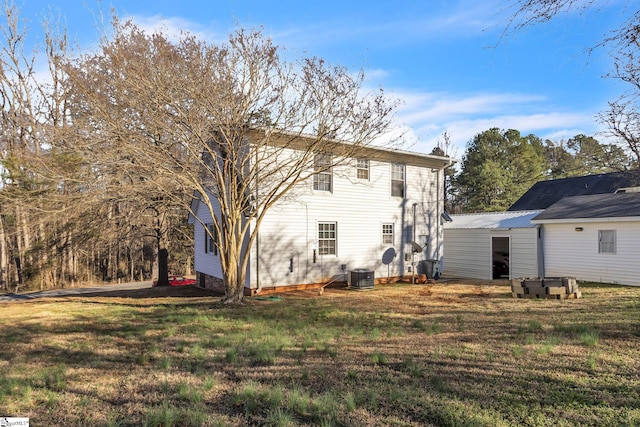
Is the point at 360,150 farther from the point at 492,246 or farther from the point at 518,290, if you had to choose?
the point at 492,246

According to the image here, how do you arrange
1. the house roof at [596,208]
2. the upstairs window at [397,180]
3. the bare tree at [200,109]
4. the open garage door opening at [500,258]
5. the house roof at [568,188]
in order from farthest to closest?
1. the house roof at [568,188]
2. the open garage door opening at [500,258]
3. the upstairs window at [397,180]
4. the house roof at [596,208]
5. the bare tree at [200,109]

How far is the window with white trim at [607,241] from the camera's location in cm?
1404

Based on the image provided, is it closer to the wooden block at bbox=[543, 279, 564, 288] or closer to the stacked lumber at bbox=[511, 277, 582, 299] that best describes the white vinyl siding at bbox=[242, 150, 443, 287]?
the stacked lumber at bbox=[511, 277, 582, 299]

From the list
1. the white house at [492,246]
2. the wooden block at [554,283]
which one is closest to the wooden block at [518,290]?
the wooden block at [554,283]

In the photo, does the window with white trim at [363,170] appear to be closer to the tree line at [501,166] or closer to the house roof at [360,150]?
the house roof at [360,150]

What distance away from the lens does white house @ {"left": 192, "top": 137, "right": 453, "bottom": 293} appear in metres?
13.4

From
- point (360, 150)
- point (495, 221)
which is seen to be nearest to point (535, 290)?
point (360, 150)

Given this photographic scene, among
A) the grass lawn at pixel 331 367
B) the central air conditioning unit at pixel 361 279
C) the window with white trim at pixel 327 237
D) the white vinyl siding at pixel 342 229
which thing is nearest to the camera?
the grass lawn at pixel 331 367

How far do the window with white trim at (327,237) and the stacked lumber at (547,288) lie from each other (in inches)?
250

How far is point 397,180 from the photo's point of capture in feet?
53.5

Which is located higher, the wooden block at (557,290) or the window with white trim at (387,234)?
the window with white trim at (387,234)

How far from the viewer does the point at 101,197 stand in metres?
11.2

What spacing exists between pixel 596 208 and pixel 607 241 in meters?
1.48

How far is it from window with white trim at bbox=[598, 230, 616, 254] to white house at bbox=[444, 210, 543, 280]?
6.87ft
